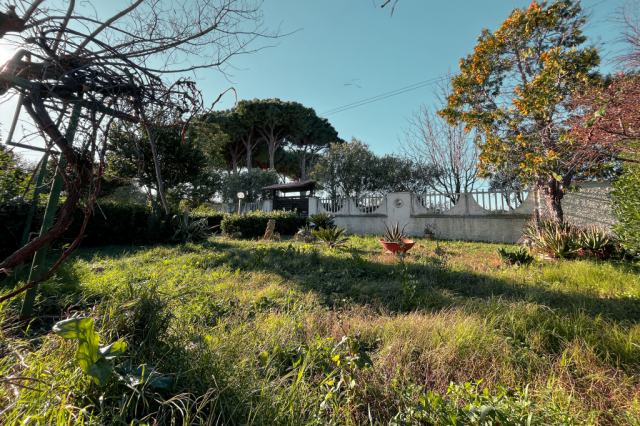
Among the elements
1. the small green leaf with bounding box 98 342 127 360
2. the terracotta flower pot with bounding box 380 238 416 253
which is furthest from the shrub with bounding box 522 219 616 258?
the small green leaf with bounding box 98 342 127 360

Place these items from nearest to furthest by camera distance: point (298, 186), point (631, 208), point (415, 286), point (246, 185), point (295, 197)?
1. point (415, 286)
2. point (631, 208)
3. point (298, 186)
4. point (295, 197)
5. point (246, 185)

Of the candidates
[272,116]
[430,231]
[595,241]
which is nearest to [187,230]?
[430,231]

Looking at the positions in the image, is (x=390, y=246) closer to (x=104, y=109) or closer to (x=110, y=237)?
(x=104, y=109)

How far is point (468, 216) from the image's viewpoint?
980 centimetres

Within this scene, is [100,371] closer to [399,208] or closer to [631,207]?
[631,207]

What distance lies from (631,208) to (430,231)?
20.7 feet

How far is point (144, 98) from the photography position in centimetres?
108

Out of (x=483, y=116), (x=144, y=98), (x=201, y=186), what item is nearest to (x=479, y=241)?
(x=483, y=116)

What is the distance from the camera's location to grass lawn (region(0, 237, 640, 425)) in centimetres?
112

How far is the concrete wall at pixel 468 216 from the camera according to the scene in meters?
7.78

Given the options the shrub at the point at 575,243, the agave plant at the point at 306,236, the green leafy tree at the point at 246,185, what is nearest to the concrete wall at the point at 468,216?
the shrub at the point at 575,243

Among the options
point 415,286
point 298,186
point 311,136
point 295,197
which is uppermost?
point 311,136

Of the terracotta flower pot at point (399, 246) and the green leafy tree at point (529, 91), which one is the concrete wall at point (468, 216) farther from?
the terracotta flower pot at point (399, 246)

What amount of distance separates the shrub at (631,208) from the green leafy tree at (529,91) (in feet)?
4.45
